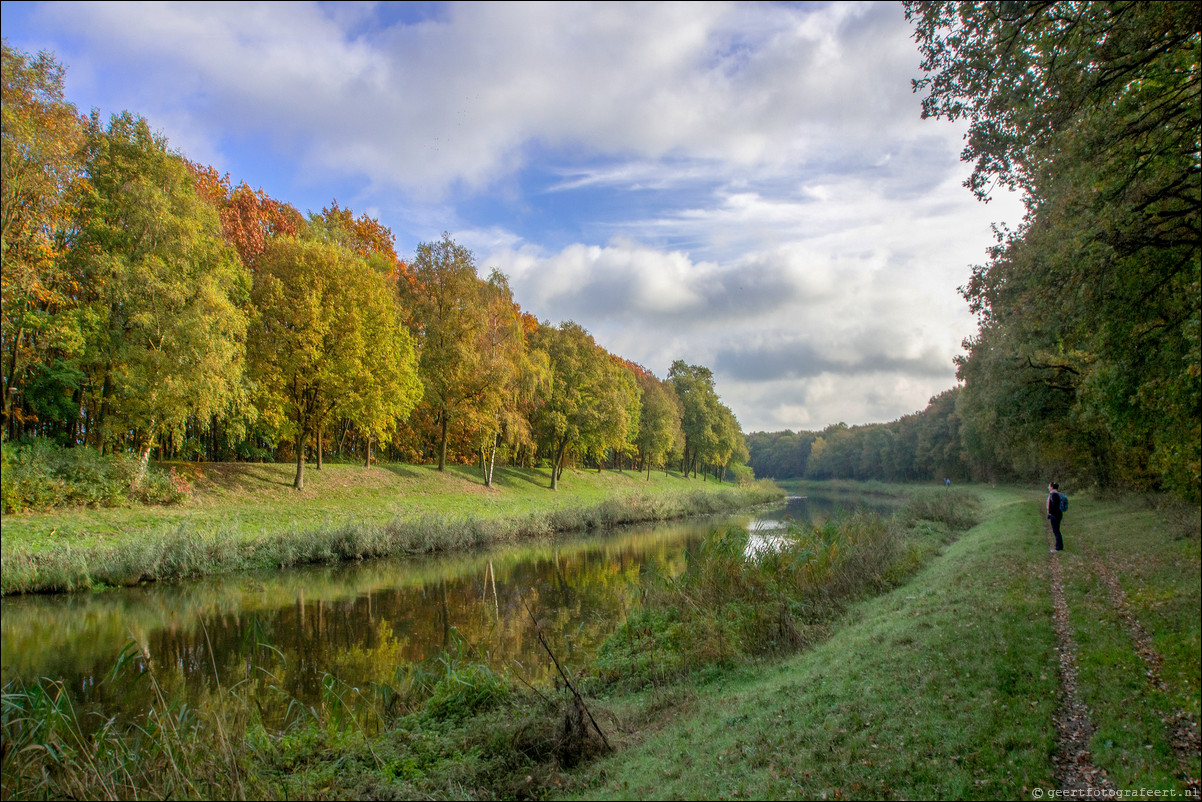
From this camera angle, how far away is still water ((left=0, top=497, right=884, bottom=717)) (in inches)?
291

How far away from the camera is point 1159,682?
6.50 metres

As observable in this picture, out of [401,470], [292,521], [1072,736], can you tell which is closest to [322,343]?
[401,470]

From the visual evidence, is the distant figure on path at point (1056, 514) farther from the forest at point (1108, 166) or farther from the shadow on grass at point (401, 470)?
the shadow on grass at point (401, 470)

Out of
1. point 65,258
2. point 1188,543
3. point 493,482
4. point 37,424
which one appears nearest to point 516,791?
point 37,424

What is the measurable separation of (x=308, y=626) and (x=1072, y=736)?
12936 millimetres

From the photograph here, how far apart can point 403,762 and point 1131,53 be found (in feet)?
40.2

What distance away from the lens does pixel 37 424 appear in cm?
440

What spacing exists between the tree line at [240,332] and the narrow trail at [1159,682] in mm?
9582

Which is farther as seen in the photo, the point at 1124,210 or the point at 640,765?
the point at 1124,210

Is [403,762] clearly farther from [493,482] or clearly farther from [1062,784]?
[493,482]

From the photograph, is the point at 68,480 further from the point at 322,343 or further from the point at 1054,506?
the point at 322,343

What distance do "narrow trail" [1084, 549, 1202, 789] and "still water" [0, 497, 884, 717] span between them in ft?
23.4

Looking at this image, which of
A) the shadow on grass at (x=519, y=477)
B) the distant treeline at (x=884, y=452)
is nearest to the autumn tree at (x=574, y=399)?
A: the shadow on grass at (x=519, y=477)

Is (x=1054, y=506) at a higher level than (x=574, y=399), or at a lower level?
lower
